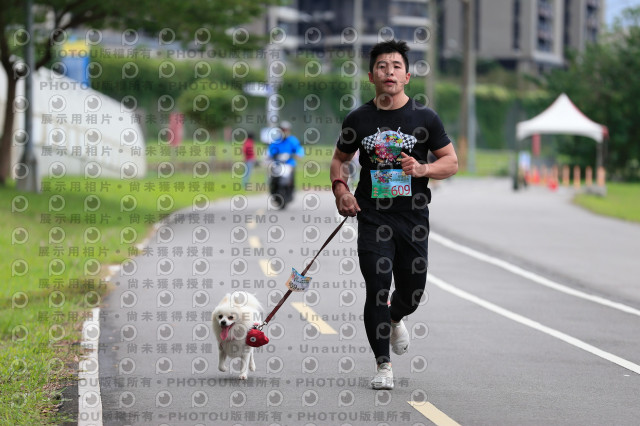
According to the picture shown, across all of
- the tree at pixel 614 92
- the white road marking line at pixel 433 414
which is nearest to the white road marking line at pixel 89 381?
the white road marking line at pixel 433 414

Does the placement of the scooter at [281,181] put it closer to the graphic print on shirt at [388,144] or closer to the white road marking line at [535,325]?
the white road marking line at [535,325]

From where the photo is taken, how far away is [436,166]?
743cm

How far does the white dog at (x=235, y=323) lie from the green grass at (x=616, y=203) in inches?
723

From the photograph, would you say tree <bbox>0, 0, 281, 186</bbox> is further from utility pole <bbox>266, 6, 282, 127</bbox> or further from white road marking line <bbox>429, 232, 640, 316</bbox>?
white road marking line <bbox>429, 232, 640, 316</bbox>

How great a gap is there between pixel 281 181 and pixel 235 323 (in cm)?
1851

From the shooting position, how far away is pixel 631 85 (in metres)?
50.8

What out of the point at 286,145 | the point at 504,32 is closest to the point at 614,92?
the point at 286,145

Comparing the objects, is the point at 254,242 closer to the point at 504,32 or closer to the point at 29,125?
the point at 29,125

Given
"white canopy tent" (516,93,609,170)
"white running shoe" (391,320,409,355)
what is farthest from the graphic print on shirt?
"white canopy tent" (516,93,609,170)

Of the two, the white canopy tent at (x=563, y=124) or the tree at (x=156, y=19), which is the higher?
the tree at (x=156, y=19)

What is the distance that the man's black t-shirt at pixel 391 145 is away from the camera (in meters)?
7.38

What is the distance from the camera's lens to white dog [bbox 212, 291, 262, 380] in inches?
298

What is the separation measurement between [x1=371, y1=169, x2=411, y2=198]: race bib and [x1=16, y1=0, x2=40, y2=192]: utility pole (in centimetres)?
2027

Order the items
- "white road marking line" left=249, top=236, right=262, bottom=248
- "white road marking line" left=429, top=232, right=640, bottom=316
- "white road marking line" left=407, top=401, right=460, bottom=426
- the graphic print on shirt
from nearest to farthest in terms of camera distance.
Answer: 1. "white road marking line" left=407, top=401, right=460, bottom=426
2. the graphic print on shirt
3. "white road marking line" left=429, top=232, right=640, bottom=316
4. "white road marking line" left=249, top=236, right=262, bottom=248
